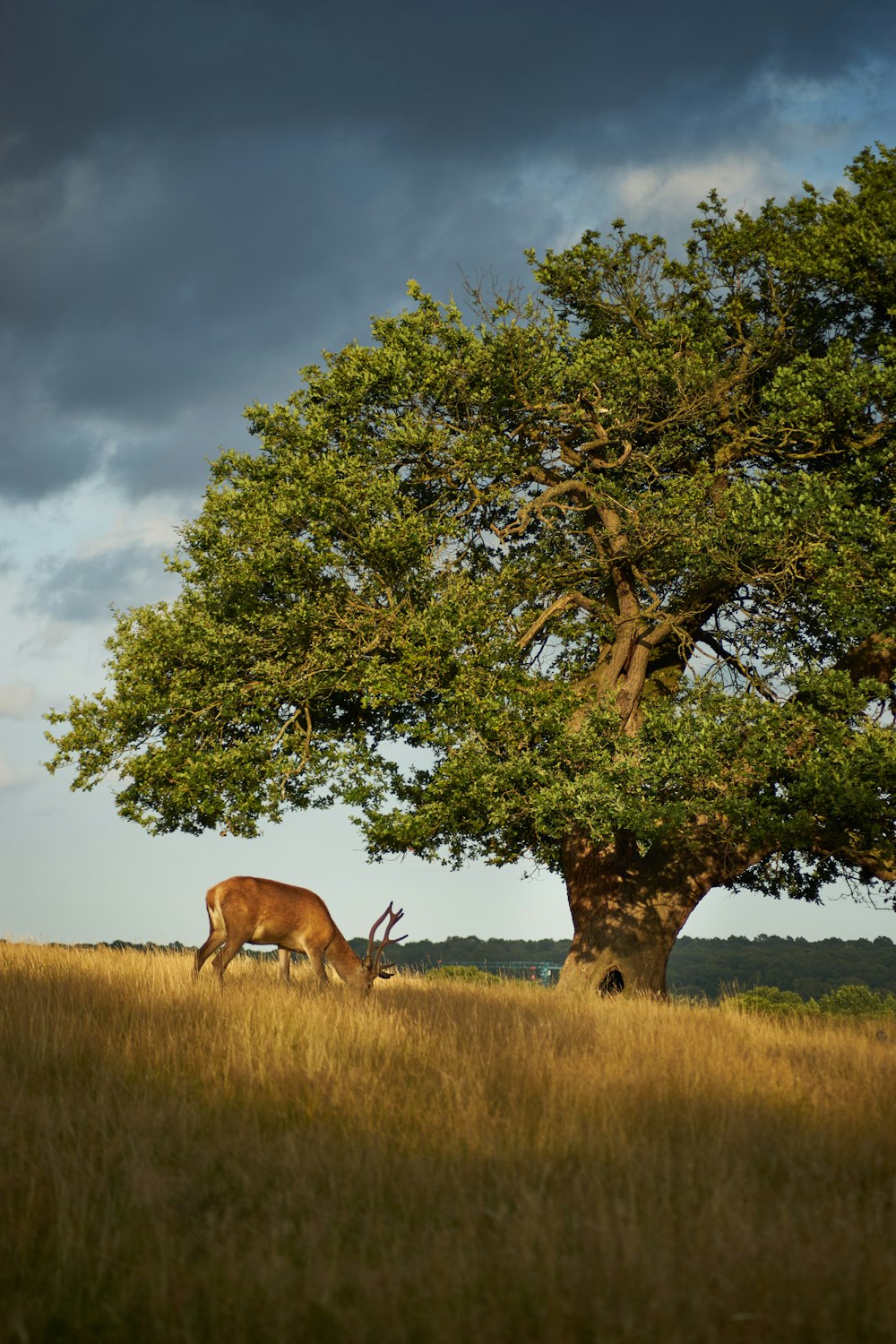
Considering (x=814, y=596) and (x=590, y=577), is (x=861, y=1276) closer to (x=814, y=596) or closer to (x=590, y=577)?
(x=814, y=596)

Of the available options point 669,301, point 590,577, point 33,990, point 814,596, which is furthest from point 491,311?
point 33,990

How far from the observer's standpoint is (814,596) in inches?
714

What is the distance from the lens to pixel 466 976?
28609 millimetres

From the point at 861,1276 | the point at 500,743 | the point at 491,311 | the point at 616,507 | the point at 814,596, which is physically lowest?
the point at 861,1276

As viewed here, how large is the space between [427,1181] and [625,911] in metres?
14.4

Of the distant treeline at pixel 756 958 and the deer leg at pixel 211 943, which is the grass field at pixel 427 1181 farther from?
the distant treeline at pixel 756 958

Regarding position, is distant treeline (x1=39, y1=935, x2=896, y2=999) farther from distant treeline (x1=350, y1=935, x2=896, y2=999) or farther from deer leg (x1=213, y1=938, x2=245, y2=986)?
deer leg (x1=213, y1=938, x2=245, y2=986)

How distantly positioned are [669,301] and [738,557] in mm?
6170

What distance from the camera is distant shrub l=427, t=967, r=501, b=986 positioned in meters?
21.9

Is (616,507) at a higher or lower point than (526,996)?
higher

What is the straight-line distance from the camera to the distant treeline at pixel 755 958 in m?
74.3

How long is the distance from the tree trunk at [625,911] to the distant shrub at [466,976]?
1858 millimetres

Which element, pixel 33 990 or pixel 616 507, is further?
pixel 616 507

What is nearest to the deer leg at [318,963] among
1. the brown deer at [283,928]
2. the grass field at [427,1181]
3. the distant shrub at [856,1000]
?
the brown deer at [283,928]
